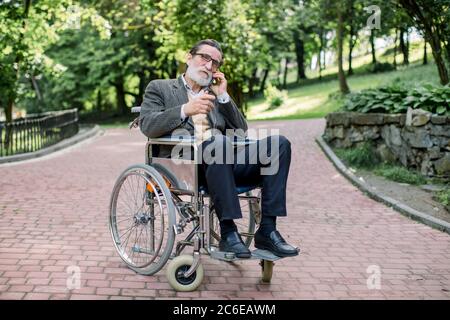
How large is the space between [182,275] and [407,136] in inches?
214

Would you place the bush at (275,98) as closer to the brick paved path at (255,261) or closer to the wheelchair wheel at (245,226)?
the brick paved path at (255,261)

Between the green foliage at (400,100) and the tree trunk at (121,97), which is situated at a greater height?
the tree trunk at (121,97)

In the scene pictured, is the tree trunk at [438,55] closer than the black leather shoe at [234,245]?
No

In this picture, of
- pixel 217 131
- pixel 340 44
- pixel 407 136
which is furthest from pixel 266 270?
pixel 340 44

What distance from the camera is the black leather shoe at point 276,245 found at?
10.9 feet

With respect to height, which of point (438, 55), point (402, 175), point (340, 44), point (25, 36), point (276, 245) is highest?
point (340, 44)

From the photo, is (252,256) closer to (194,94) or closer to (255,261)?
(255,261)

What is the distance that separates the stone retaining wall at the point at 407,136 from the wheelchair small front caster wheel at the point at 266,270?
464 centimetres

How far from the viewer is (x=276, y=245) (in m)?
3.36

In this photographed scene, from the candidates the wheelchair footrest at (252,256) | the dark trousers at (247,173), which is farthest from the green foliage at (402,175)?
the wheelchair footrest at (252,256)

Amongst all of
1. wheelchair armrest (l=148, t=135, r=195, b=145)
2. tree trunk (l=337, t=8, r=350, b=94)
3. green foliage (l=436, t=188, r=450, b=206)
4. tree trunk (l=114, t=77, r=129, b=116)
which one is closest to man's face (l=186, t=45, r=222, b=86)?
wheelchair armrest (l=148, t=135, r=195, b=145)

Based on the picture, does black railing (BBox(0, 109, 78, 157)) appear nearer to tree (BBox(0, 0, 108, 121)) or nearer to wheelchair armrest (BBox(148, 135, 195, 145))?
tree (BBox(0, 0, 108, 121))
